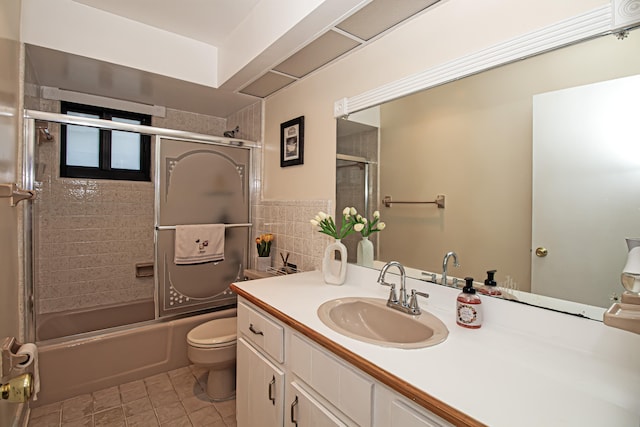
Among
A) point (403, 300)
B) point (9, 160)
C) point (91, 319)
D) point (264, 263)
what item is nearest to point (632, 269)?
point (403, 300)

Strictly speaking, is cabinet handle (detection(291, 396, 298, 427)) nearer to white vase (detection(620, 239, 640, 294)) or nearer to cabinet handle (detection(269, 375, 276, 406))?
cabinet handle (detection(269, 375, 276, 406))

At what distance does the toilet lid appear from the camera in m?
1.91

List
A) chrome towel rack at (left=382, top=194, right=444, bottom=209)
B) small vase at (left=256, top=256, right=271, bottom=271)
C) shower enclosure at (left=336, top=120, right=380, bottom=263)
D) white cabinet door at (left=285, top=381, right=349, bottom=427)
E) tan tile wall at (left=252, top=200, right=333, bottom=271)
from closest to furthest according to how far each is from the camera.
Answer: white cabinet door at (left=285, top=381, right=349, bottom=427), chrome towel rack at (left=382, top=194, right=444, bottom=209), shower enclosure at (left=336, top=120, right=380, bottom=263), tan tile wall at (left=252, top=200, right=333, bottom=271), small vase at (left=256, top=256, right=271, bottom=271)

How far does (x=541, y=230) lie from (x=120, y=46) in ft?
8.46

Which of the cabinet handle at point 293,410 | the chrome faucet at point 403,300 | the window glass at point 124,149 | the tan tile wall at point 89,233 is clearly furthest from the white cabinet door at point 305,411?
the window glass at point 124,149

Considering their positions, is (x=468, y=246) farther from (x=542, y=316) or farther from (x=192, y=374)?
(x=192, y=374)

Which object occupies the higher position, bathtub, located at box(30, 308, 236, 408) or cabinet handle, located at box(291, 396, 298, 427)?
cabinet handle, located at box(291, 396, 298, 427)

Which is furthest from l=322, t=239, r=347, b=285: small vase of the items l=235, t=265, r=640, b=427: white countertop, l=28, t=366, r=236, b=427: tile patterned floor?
l=28, t=366, r=236, b=427: tile patterned floor

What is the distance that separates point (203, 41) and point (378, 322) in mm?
2334

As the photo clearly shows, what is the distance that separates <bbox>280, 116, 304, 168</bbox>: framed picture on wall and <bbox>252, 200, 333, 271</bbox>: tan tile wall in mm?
313

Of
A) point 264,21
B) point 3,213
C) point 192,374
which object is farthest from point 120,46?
point 192,374

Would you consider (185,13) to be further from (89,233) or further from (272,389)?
(272,389)

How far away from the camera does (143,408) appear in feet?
6.10

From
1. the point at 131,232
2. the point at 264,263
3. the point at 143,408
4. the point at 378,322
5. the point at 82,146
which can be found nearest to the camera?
the point at 378,322
